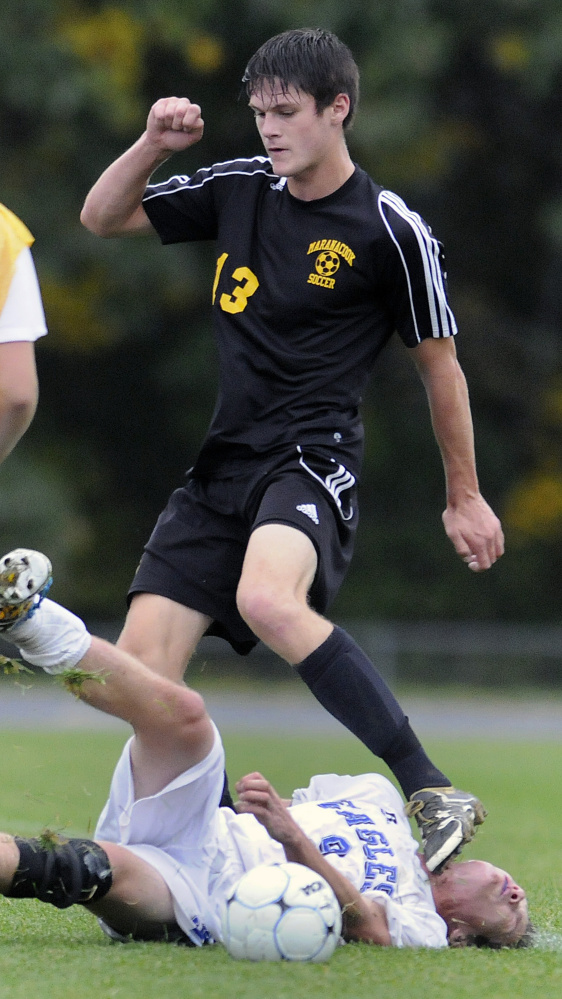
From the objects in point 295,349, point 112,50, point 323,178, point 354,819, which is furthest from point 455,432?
point 112,50

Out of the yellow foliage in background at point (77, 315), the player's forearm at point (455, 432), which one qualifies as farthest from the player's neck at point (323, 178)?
the yellow foliage in background at point (77, 315)

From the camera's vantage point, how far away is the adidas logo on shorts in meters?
4.55

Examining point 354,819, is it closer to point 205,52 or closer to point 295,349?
point 295,349

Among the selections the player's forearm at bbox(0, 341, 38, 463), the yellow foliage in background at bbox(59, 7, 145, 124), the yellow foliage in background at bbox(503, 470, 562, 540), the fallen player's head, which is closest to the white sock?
the player's forearm at bbox(0, 341, 38, 463)

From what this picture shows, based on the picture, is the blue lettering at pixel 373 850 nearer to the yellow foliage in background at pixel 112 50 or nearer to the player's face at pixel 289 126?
the player's face at pixel 289 126

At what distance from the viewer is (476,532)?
4.98 m

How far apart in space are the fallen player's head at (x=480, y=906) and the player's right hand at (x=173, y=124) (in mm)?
2530

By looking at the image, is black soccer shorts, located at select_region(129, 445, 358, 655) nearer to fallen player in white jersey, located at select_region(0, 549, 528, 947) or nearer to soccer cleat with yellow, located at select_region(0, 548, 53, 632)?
fallen player in white jersey, located at select_region(0, 549, 528, 947)

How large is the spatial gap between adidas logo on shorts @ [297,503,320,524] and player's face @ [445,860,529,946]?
3.74ft

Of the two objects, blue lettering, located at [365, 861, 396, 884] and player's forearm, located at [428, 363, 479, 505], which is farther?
player's forearm, located at [428, 363, 479, 505]

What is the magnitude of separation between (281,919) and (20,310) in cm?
176

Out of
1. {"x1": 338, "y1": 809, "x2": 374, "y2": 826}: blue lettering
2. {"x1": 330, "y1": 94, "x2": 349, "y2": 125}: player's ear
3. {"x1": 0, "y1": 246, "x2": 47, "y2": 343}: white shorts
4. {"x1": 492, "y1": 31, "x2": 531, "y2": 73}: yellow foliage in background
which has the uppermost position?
{"x1": 492, "y1": 31, "x2": 531, "y2": 73}: yellow foliage in background

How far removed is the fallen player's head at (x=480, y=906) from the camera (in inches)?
170

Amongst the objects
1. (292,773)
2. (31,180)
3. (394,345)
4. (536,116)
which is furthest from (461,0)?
(292,773)
